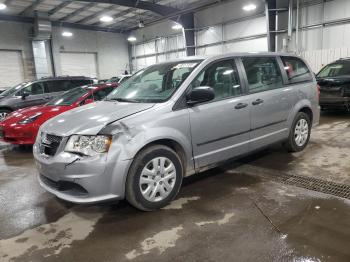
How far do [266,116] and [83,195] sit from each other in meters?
2.53

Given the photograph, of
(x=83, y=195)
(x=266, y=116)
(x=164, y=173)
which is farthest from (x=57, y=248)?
(x=266, y=116)

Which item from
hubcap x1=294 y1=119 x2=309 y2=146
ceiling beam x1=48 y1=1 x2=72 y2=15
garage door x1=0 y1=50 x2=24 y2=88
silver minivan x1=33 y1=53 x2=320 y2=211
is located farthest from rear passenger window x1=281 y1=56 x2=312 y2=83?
garage door x1=0 y1=50 x2=24 y2=88

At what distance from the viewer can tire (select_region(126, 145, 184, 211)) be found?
9.26 feet

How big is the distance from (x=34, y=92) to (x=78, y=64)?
10595 mm

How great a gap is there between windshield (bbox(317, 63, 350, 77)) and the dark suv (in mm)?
7224

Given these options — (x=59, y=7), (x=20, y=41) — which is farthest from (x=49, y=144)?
(x=20, y=41)

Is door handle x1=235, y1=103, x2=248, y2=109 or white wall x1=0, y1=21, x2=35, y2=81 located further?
white wall x1=0, y1=21, x2=35, y2=81

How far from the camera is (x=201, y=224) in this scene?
2.74 meters

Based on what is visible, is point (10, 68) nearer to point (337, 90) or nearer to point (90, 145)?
point (337, 90)

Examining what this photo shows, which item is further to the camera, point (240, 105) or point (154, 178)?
point (240, 105)

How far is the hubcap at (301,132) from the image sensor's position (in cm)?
462

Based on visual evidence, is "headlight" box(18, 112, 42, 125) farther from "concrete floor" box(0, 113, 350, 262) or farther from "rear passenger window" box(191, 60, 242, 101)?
"rear passenger window" box(191, 60, 242, 101)

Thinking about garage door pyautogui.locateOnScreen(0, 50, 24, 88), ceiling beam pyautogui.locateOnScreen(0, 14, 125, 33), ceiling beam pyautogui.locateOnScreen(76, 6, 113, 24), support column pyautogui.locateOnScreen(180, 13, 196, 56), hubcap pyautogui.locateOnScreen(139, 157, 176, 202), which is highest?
ceiling beam pyautogui.locateOnScreen(76, 6, 113, 24)

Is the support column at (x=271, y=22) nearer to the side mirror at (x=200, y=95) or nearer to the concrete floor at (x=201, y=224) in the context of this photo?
the concrete floor at (x=201, y=224)
